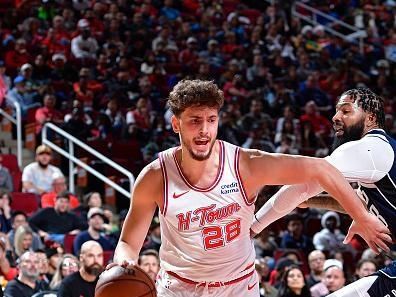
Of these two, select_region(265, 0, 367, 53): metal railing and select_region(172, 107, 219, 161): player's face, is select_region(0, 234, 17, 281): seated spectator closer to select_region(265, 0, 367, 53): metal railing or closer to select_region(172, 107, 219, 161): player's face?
select_region(172, 107, 219, 161): player's face

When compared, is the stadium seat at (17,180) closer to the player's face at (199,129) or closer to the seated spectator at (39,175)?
the seated spectator at (39,175)

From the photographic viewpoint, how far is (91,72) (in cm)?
1636

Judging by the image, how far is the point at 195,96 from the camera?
16.4 feet

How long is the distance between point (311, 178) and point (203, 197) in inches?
24.0

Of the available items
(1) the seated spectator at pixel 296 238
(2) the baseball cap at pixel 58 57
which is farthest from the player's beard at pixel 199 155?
(2) the baseball cap at pixel 58 57

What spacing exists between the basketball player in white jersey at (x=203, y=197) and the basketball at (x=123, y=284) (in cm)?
18

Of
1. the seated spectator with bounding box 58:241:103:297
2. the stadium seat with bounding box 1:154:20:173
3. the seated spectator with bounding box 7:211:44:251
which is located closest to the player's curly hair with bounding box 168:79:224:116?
the seated spectator with bounding box 58:241:103:297

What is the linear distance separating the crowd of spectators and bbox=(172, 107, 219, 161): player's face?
4.34 m

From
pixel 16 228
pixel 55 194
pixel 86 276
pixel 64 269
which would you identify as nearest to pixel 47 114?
pixel 55 194

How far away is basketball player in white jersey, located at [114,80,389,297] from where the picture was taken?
502 centimetres

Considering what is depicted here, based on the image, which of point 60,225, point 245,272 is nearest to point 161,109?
point 60,225

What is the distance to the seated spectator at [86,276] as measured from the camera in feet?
29.4

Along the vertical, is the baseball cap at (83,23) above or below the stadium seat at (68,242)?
above

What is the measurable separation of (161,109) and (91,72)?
4.65ft
